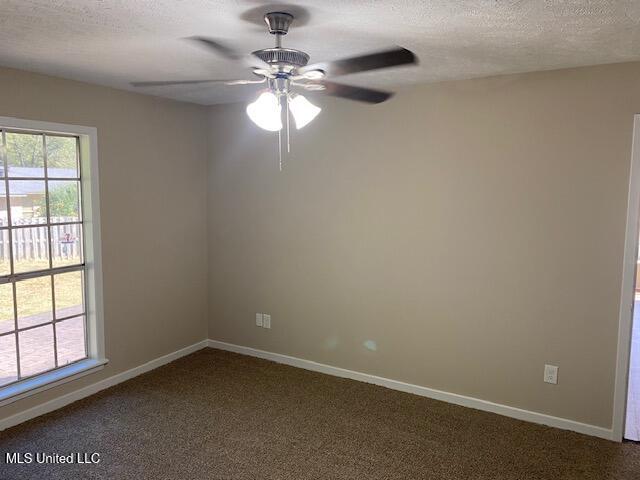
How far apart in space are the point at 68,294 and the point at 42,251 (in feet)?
1.29

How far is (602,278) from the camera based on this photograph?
3.07 m

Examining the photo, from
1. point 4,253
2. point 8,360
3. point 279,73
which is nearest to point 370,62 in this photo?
point 279,73

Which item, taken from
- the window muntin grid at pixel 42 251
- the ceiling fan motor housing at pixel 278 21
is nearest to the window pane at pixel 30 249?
the window muntin grid at pixel 42 251

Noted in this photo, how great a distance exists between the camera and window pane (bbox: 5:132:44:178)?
3.20 metres

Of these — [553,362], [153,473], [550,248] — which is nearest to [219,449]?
[153,473]

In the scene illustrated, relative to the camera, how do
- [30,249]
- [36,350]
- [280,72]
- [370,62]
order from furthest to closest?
[36,350], [30,249], [370,62], [280,72]

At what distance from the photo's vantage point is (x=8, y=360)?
3.31m

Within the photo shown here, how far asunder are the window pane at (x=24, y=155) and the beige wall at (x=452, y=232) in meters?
1.54

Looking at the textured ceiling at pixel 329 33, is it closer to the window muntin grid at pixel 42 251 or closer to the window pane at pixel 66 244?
the window muntin grid at pixel 42 251

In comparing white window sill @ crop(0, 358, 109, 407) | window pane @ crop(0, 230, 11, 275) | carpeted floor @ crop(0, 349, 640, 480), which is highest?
window pane @ crop(0, 230, 11, 275)

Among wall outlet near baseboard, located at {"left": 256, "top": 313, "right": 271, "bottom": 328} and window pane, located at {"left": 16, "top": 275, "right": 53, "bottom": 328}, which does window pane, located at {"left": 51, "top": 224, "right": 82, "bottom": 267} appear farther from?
wall outlet near baseboard, located at {"left": 256, "top": 313, "right": 271, "bottom": 328}

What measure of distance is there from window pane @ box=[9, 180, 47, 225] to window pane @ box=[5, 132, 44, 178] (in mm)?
65

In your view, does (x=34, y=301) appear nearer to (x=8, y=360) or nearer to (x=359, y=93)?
(x=8, y=360)

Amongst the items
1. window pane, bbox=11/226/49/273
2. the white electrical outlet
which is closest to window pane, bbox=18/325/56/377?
window pane, bbox=11/226/49/273
